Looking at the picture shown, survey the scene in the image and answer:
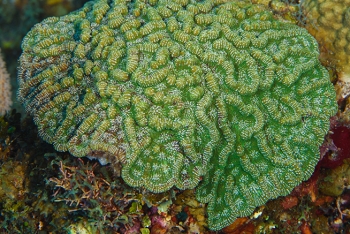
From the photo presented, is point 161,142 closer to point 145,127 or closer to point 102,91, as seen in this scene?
point 145,127

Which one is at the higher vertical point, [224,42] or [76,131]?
[224,42]

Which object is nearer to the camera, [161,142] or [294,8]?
[161,142]

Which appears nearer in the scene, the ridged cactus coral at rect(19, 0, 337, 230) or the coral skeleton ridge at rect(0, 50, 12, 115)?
the ridged cactus coral at rect(19, 0, 337, 230)

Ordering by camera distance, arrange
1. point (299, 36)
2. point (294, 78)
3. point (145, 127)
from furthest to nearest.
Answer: point (299, 36) → point (294, 78) → point (145, 127)

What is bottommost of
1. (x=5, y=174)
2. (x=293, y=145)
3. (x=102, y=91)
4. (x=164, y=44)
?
(x=5, y=174)

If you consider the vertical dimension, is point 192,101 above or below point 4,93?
above

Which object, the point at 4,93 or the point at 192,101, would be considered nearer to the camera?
the point at 192,101

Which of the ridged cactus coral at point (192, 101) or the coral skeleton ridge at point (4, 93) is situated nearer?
the ridged cactus coral at point (192, 101)

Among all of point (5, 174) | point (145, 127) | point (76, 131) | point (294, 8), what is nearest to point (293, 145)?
point (145, 127)
